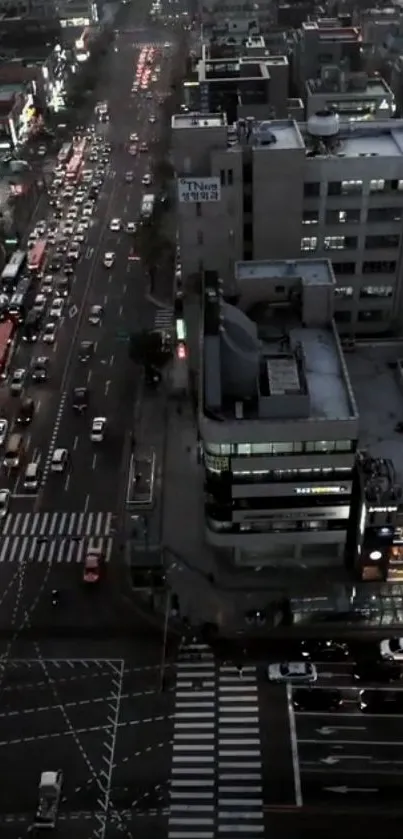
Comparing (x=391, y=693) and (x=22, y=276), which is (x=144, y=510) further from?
(x=22, y=276)

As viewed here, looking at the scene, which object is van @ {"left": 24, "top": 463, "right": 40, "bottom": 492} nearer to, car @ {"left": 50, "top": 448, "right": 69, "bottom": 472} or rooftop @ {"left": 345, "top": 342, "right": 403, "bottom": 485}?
car @ {"left": 50, "top": 448, "right": 69, "bottom": 472}

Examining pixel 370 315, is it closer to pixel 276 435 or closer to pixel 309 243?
pixel 309 243

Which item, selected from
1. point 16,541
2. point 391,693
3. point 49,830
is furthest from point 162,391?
point 49,830

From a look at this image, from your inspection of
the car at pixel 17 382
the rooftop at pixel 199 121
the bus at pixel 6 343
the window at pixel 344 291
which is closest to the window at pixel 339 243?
the window at pixel 344 291

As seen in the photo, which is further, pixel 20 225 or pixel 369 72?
pixel 369 72

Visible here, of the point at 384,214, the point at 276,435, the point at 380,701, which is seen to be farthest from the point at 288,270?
the point at 380,701

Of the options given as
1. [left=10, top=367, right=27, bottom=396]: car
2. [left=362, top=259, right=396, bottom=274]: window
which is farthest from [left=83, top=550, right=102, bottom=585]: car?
[left=362, top=259, right=396, bottom=274]: window
